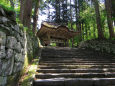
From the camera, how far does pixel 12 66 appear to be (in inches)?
91.2

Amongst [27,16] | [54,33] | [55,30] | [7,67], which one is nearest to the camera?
[7,67]

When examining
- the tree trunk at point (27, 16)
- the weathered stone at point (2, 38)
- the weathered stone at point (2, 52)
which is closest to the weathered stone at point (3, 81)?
the weathered stone at point (2, 52)

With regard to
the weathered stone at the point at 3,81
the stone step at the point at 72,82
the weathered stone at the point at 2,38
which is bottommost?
the stone step at the point at 72,82

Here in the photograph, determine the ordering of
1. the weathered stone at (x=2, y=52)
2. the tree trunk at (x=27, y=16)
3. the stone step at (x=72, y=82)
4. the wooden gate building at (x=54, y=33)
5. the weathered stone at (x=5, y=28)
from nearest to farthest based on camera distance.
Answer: the weathered stone at (x=2, y=52)
the weathered stone at (x=5, y=28)
the stone step at (x=72, y=82)
the tree trunk at (x=27, y=16)
the wooden gate building at (x=54, y=33)

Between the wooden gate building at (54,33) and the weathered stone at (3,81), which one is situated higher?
the wooden gate building at (54,33)

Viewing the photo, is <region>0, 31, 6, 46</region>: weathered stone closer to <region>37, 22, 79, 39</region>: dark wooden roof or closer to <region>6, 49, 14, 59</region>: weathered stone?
<region>6, 49, 14, 59</region>: weathered stone

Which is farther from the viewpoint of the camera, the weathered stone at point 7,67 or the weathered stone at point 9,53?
the weathered stone at point 9,53

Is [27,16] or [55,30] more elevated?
[27,16]

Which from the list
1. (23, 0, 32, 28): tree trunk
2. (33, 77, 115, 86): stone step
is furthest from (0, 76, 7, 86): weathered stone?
(23, 0, 32, 28): tree trunk

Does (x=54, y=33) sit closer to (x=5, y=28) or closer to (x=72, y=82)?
(x=72, y=82)

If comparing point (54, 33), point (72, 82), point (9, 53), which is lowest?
point (72, 82)

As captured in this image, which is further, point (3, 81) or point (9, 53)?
point (9, 53)

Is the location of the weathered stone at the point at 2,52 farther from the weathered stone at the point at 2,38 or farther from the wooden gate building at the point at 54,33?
the wooden gate building at the point at 54,33

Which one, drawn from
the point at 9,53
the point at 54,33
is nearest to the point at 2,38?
the point at 9,53
